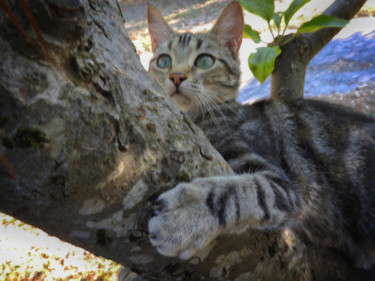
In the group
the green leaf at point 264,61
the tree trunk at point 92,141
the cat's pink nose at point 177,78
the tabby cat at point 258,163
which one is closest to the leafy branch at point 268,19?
the green leaf at point 264,61

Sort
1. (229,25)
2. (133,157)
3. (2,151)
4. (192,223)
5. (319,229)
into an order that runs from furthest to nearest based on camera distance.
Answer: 1. (229,25)
2. (319,229)
3. (192,223)
4. (133,157)
5. (2,151)

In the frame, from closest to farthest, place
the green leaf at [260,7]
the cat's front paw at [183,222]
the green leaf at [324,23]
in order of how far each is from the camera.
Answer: the cat's front paw at [183,222]
the green leaf at [324,23]
the green leaf at [260,7]

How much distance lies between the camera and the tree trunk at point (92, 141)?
1.03ft

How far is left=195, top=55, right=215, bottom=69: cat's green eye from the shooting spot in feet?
4.27

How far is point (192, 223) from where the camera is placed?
584mm

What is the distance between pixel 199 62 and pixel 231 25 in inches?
11.0

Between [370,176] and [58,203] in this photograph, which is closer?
[58,203]

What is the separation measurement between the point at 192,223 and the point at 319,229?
2.07ft

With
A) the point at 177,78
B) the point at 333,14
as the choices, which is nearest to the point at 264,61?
the point at 177,78

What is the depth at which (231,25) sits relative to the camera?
1384 mm

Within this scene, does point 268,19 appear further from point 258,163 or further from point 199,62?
point 258,163

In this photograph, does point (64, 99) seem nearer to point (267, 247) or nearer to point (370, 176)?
point (267, 247)

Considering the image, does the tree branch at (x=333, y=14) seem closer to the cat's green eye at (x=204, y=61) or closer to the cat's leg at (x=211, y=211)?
the cat's green eye at (x=204, y=61)

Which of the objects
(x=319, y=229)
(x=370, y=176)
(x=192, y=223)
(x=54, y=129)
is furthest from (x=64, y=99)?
(x=370, y=176)
